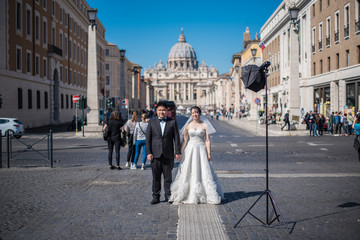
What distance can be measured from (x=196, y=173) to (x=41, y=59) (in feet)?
112

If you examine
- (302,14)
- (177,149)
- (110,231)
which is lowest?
(110,231)

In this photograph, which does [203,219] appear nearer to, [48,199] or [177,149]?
[177,149]

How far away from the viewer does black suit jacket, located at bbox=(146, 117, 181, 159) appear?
7.48 m

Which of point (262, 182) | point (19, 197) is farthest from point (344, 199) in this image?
point (19, 197)

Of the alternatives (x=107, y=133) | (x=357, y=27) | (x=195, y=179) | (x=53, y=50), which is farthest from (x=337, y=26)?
(x=195, y=179)

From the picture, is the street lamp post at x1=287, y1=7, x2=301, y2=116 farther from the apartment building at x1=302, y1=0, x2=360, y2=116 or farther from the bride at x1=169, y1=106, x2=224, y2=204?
the bride at x1=169, y1=106, x2=224, y2=204

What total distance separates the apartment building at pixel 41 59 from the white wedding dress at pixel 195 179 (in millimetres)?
24991

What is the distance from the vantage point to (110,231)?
5.80 metres

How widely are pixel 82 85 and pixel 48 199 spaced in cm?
5020

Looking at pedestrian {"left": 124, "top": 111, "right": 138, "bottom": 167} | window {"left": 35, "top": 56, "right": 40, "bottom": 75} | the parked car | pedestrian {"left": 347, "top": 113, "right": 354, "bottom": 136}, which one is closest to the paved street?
pedestrian {"left": 124, "top": 111, "right": 138, "bottom": 167}

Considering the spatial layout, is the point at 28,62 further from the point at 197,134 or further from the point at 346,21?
the point at 197,134

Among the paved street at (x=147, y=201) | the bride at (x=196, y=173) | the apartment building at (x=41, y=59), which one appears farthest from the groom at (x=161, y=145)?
the apartment building at (x=41, y=59)

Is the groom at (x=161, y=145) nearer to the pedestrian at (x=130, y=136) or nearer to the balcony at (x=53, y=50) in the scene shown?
the pedestrian at (x=130, y=136)

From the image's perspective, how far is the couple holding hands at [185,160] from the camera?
7.31m
